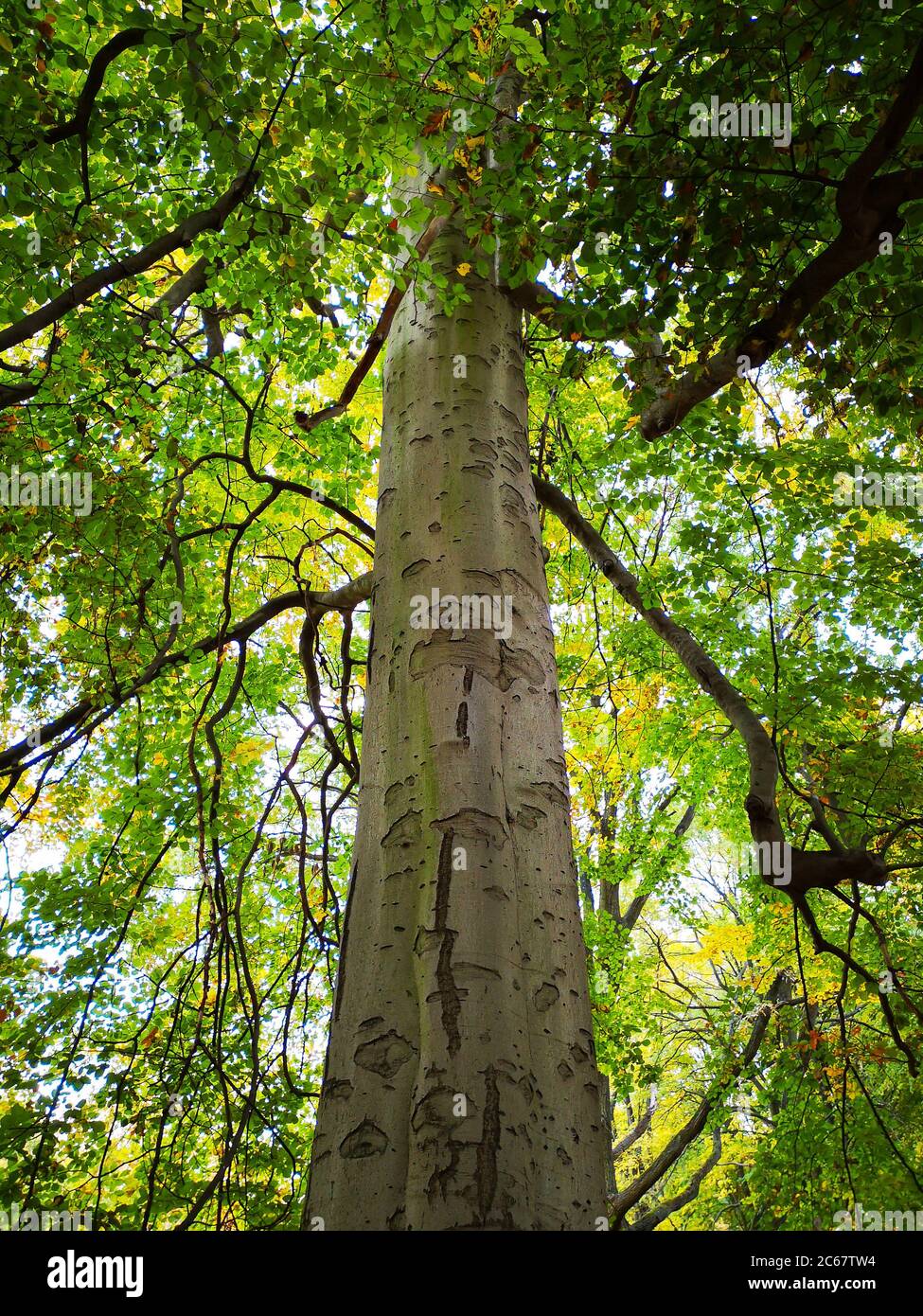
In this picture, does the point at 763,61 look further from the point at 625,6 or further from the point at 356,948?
the point at 356,948

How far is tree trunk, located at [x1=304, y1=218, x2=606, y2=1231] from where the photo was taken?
1.25 m

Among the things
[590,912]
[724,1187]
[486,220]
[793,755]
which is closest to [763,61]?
[486,220]

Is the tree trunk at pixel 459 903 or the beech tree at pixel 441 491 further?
the beech tree at pixel 441 491

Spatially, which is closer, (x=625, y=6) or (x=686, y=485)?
(x=625, y=6)

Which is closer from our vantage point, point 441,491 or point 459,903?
point 459,903

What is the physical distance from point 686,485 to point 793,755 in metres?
2.28

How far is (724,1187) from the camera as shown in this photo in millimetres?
10906

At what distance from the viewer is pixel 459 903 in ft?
4.88

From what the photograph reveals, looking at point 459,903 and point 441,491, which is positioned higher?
point 441,491

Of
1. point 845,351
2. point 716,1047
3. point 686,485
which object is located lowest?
point 716,1047

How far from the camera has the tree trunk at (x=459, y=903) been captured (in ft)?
4.10

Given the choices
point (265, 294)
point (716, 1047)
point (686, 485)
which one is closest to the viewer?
point (265, 294)

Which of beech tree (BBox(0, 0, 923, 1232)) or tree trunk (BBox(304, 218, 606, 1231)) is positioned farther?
beech tree (BBox(0, 0, 923, 1232))
